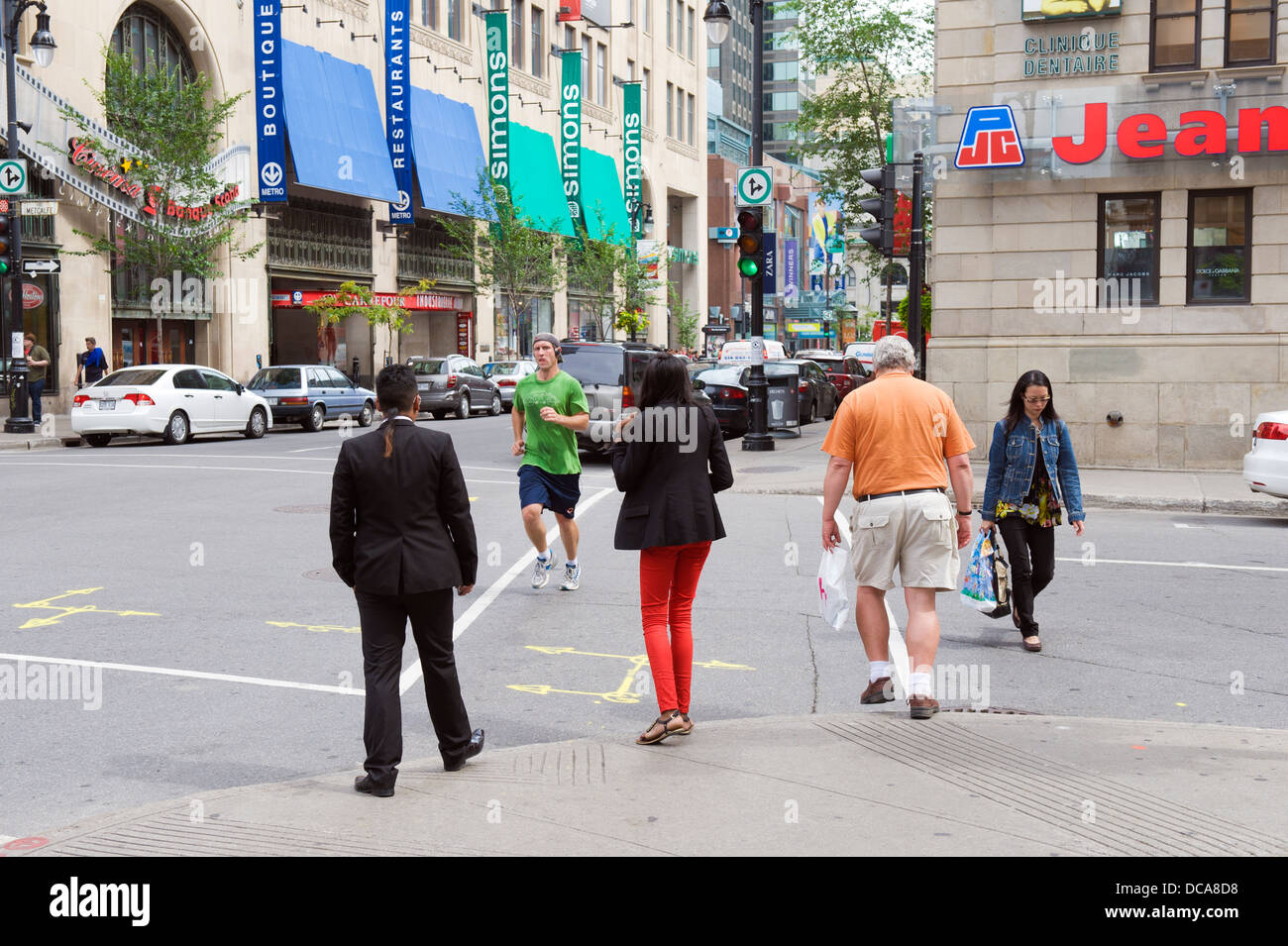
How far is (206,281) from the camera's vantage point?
123 feet

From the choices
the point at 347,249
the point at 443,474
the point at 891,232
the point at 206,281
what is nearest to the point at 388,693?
the point at 443,474

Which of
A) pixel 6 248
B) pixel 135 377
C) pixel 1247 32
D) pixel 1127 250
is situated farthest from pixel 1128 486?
pixel 6 248

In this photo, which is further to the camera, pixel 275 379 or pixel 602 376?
pixel 275 379

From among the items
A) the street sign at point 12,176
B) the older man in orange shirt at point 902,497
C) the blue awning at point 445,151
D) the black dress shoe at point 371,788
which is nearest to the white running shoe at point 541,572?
the older man in orange shirt at point 902,497

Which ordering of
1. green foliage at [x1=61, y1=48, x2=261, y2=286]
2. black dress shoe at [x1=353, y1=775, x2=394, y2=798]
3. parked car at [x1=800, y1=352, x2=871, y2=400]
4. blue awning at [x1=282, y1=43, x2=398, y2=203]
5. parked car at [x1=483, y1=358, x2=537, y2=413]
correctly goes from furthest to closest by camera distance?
1. parked car at [x1=483, y1=358, x2=537, y2=413]
2. parked car at [x1=800, y1=352, x2=871, y2=400]
3. blue awning at [x1=282, y1=43, x2=398, y2=203]
4. green foliage at [x1=61, y1=48, x2=261, y2=286]
5. black dress shoe at [x1=353, y1=775, x2=394, y2=798]

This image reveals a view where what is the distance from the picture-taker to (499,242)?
4903 centimetres

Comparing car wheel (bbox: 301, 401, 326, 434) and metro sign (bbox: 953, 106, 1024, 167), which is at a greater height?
metro sign (bbox: 953, 106, 1024, 167)

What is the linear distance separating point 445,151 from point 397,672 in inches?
1732

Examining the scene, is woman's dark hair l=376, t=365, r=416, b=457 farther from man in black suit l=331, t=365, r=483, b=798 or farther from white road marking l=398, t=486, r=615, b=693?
white road marking l=398, t=486, r=615, b=693

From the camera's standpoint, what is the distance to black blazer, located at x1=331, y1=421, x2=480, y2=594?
217 inches

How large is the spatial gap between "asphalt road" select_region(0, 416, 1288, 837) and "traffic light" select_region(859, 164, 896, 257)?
20.0 ft

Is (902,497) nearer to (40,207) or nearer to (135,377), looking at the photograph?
(135,377)

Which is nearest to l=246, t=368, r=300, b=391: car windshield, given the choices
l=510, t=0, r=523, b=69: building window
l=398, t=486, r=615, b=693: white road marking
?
l=398, t=486, r=615, b=693: white road marking

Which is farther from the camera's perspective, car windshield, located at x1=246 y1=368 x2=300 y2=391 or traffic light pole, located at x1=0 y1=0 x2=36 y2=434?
car windshield, located at x1=246 y1=368 x2=300 y2=391
